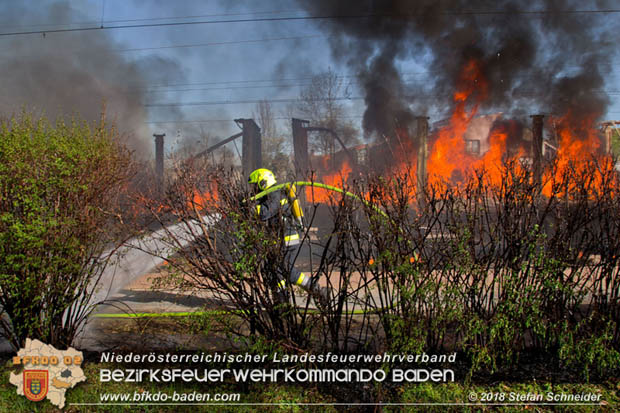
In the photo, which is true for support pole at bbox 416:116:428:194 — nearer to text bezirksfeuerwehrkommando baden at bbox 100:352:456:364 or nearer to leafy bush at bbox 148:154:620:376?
leafy bush at bbox 148:154:620:376

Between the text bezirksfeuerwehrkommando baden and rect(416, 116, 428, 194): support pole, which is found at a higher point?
rect(416, 116, 428, 194): support pole

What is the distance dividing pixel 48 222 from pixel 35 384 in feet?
3.78

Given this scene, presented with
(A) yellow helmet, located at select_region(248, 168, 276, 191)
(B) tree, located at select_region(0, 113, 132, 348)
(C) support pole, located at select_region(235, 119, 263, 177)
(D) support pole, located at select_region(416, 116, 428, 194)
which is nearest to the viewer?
(B) tree, located at select_region(0, 113, 132, 348)

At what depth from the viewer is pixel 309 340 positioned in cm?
285

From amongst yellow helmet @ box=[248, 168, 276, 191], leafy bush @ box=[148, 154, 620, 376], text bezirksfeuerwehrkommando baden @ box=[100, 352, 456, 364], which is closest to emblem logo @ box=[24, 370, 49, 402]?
text bezirksfeuerwehrkommando baden @ box=[100, 352, 456, 364]

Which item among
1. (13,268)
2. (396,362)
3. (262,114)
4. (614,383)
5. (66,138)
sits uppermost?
(262,114)

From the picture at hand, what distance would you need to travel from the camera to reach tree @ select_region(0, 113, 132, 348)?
9.35 ft

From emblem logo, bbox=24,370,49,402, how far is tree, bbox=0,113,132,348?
274mm

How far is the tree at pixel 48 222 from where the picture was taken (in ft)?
9.35

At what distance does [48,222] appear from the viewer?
285cm

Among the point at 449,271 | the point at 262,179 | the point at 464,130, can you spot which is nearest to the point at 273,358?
the point at 449,271

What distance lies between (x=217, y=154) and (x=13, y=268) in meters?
18.2

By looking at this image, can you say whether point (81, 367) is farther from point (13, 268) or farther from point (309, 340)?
point (309, 340)

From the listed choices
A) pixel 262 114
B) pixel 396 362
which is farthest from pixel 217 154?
pixel 396 362
